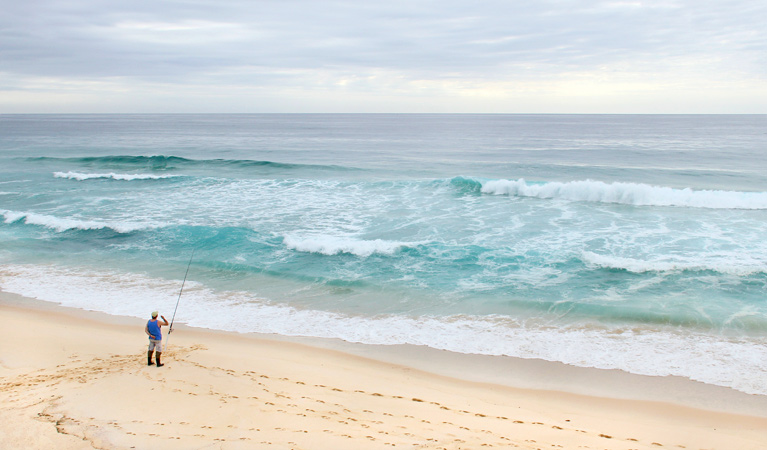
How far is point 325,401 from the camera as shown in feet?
24.7

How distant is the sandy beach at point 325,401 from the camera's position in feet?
20.9

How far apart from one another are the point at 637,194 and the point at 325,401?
21.1m

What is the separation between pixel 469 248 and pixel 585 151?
114 feet

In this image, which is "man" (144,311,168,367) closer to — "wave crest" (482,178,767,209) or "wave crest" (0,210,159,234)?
"wave crest" (0,210,159,234)

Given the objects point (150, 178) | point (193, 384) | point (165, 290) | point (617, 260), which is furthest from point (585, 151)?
point (193, 384)

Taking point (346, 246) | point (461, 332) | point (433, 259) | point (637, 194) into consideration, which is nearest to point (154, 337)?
point (461, 332)

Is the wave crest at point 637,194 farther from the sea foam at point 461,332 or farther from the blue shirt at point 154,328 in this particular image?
the blue shirt at point 154,328

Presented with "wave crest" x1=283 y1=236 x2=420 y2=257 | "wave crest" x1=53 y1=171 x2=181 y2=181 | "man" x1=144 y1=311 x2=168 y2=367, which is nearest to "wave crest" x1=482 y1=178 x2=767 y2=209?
"wave crest" x1=283 y1=236 x2=420 y2=257

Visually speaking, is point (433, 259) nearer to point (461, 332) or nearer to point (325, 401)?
point (461, 332)

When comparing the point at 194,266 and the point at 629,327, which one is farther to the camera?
the point at 194,266

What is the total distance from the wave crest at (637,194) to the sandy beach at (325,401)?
16832 millimetres

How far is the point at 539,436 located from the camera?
259 inches

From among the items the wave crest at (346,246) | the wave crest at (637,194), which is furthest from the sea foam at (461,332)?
the wave crest at (637,194)

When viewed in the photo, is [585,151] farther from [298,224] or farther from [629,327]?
[629,327]
